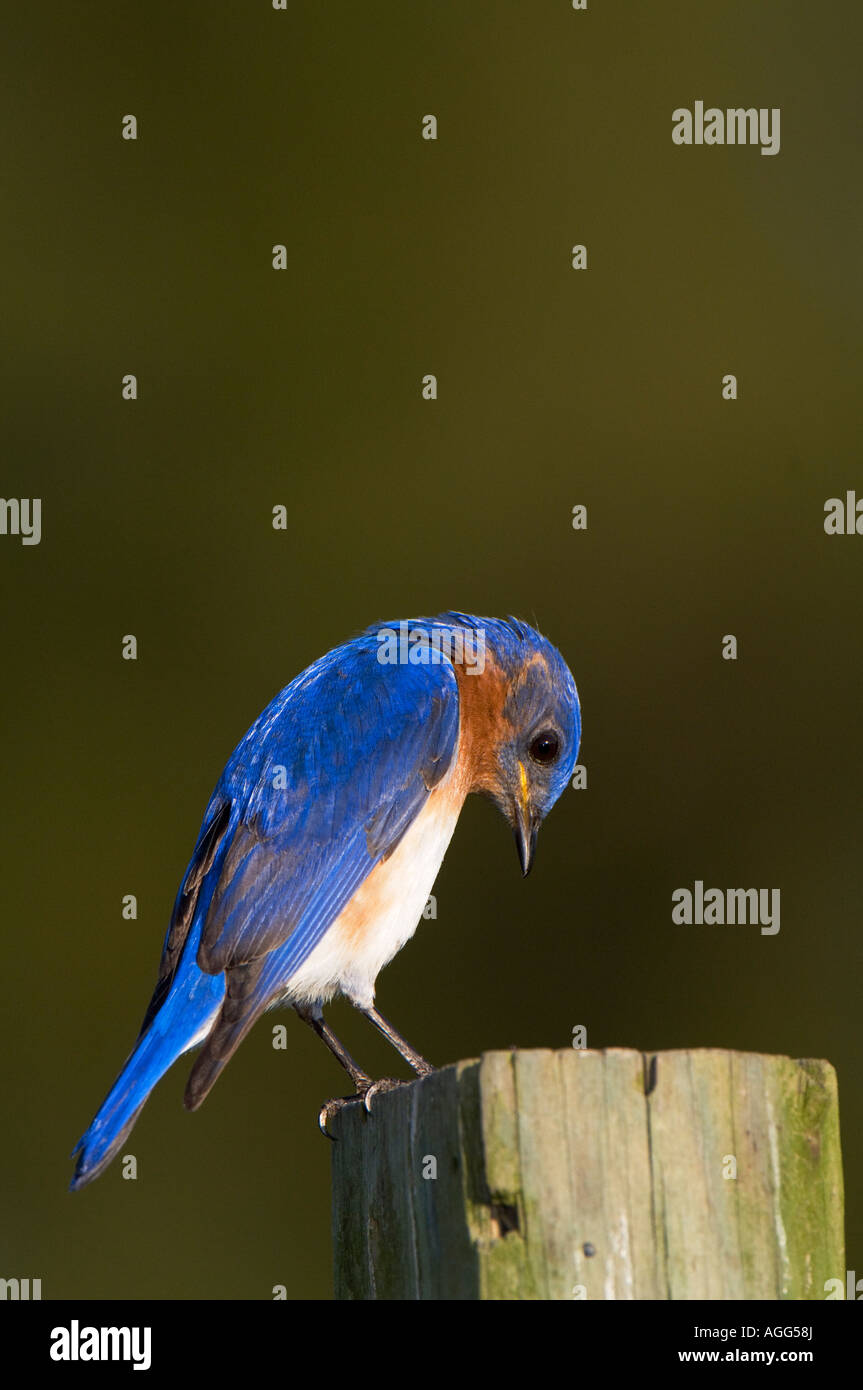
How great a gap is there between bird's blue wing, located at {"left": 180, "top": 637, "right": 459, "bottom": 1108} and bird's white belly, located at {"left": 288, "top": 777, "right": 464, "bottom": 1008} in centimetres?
6

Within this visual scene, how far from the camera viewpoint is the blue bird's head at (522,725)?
6.14m

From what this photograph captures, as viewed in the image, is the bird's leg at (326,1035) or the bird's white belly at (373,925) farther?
the bird's leg at (326,1035)

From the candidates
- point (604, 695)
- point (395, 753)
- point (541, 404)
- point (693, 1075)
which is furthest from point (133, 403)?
point (693, 1075)

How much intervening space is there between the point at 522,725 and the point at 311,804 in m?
0.98

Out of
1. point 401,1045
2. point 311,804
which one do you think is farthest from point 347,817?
point 401,1045

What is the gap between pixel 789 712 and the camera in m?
9.85

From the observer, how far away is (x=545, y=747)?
20.3 ft

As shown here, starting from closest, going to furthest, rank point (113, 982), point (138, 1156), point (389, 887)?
point (389, 887) → point (138, 1156) → point (113, 982)

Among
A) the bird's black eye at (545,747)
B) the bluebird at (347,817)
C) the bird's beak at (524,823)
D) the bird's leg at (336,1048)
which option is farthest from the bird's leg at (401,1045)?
the bird's black eye at (545,747)

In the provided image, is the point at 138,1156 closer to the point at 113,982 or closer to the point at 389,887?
the point at 113,982

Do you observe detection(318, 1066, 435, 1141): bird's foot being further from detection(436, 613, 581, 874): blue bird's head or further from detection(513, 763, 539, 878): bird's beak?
detection(436, 613, 581, 874): blue bird's head

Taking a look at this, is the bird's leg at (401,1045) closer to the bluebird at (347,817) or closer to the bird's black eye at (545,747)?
the bluebird at (347,817)

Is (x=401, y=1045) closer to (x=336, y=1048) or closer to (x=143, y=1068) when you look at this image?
(x=336, y=1048)

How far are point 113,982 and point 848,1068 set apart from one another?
3931mm
